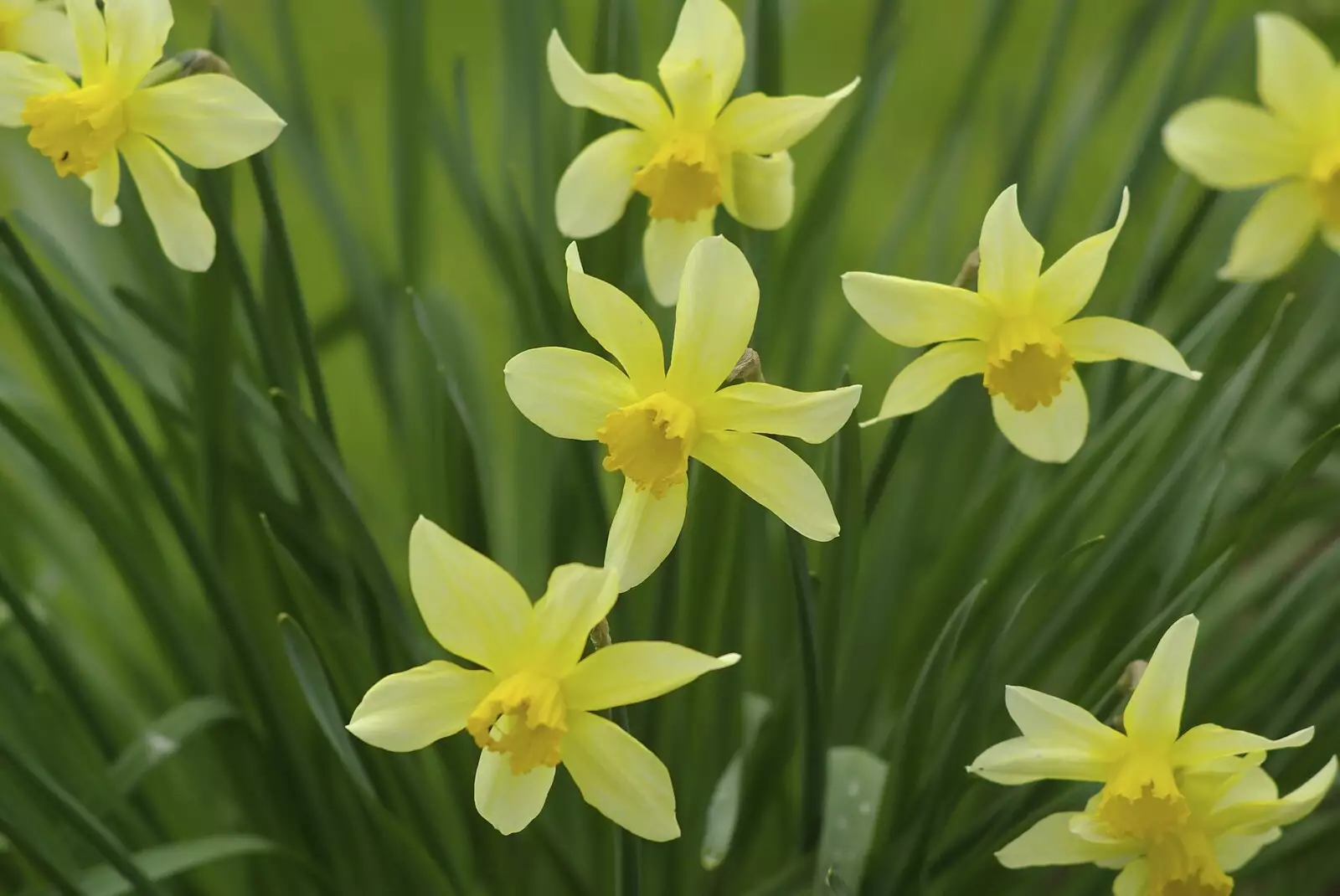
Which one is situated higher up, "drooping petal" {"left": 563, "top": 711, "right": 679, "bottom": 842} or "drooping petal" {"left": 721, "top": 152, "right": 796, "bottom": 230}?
"drooping petal" {"left": 721, "top": 152, "right": 796, "bottom": 230}

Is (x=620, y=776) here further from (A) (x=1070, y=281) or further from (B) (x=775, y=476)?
(A) (x=1070, y=281)

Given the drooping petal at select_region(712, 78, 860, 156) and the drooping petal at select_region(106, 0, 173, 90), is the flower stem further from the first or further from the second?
the drooping petal at select_region(106, 0, 173, 90)

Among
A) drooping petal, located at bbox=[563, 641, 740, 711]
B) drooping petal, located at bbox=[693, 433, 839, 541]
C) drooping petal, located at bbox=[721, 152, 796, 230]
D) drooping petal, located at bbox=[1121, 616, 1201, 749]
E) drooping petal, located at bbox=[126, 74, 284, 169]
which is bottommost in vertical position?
drooping petal, located at bbox=[1121, 616, 1201, 749]

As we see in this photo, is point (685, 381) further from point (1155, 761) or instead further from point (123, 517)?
point (123, 517)

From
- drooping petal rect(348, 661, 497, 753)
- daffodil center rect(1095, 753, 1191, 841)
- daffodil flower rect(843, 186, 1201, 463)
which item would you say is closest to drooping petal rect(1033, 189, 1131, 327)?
daffodil flower rect(843, 186, 1201, 463)

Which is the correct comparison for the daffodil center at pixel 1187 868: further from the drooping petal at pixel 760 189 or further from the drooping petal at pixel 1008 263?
the drooping petal at pixel 760 189

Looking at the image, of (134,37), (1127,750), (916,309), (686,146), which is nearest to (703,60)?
(686,146)
